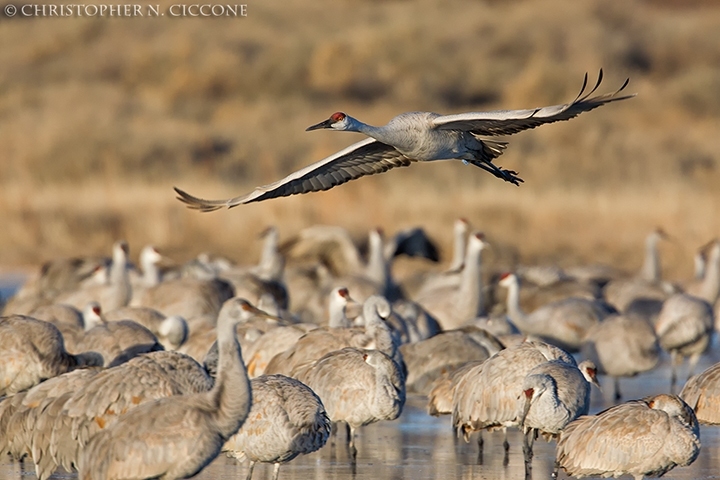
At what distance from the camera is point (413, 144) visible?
9648 mm

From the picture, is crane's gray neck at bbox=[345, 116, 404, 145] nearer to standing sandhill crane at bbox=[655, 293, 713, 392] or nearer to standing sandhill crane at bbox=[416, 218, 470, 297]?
standing sandhill crane at bbox=[655, 293, 713, 392]

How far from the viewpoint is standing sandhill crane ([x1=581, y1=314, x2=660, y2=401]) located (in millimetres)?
12000

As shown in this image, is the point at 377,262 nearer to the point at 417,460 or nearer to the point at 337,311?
the point at 337,311

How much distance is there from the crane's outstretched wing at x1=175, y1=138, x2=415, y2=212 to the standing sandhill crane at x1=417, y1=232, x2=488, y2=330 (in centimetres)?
392

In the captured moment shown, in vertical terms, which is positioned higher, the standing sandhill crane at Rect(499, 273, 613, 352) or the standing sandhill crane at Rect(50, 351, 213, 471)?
the standing sandhill crane at Rect(50, 351, 213, 471)

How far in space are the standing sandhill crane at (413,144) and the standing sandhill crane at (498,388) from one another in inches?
61.1

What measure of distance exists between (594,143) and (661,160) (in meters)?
2.39

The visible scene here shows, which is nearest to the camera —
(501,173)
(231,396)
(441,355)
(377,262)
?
(231,396)

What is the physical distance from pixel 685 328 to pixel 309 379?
5654mm

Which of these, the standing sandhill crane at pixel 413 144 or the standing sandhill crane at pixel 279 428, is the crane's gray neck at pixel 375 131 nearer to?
the standing sandhill crane at pixel 413 144

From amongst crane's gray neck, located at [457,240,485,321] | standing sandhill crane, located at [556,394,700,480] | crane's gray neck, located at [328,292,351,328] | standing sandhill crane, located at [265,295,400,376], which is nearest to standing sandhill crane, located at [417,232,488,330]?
crane's gray neck, located at [457,240,485,321]

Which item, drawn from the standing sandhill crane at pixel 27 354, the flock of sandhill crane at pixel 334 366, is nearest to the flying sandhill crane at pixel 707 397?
the flock of sandhill crane at pixel 334 366

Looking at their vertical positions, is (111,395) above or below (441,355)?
above

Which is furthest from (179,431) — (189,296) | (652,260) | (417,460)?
(652,260)
